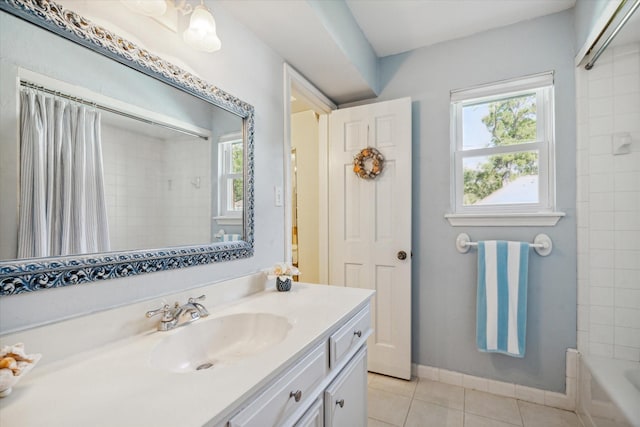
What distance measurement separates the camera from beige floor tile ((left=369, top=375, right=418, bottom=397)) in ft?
6.59

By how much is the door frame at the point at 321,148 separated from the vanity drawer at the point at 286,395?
0.86 meters

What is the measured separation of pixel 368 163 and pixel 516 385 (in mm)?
1807

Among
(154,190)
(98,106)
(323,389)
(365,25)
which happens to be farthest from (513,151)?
(98,106)

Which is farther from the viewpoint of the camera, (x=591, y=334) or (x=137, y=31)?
(x=591, y=334)

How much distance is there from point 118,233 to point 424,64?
2260 millimetres

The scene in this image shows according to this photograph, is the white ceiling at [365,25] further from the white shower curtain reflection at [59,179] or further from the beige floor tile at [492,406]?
the beige floor tile at [492,406]

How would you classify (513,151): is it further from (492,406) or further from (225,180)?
(225,180)

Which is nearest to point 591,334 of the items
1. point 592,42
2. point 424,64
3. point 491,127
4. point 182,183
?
point 491,127

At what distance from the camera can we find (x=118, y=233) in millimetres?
910

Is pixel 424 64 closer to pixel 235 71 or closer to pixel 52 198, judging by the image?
pixel 235 71

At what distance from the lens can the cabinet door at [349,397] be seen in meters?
1.04

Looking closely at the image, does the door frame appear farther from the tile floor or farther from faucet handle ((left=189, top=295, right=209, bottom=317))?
the tile floor

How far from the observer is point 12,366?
576 millimetres

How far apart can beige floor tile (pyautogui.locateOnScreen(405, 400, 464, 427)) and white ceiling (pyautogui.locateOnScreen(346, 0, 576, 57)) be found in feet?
8.12
